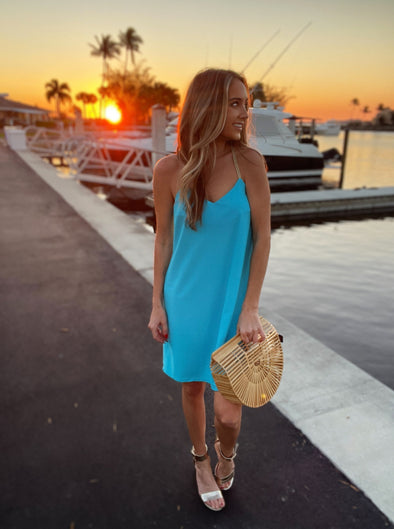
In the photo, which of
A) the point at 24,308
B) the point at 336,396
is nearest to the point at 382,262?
the point at 336,396

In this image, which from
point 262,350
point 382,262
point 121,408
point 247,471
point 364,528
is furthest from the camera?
point 382,262

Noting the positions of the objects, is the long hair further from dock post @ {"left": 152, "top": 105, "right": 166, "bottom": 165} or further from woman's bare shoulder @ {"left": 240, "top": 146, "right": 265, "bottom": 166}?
dock post @ {"left": 152, "top": 105, "right": 166, "bottom": 165}

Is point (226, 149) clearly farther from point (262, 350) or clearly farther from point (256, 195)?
point (262, 350)

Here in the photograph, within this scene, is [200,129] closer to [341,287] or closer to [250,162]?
[250,162]

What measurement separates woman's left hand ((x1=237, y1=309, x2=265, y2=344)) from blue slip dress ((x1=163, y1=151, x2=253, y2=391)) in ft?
0.24

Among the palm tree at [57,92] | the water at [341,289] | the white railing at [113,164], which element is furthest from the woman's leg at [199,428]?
the palm tree at [57,92]

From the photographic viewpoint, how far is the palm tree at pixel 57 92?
3548 inches

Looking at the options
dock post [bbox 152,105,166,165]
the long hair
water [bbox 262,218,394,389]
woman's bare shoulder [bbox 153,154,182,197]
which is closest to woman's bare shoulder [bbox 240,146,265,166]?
the long hair

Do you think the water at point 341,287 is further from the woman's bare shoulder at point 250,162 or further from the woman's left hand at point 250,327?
the woman's bare shoulder at point 250,162

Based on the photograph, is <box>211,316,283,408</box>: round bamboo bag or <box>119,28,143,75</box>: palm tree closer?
<box>211,316,283,408</box>: round bamboo bag

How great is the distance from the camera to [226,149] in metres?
1.52

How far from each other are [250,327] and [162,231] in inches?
22.5

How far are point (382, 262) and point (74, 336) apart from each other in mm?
7517

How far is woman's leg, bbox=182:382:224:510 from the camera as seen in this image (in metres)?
1.81
